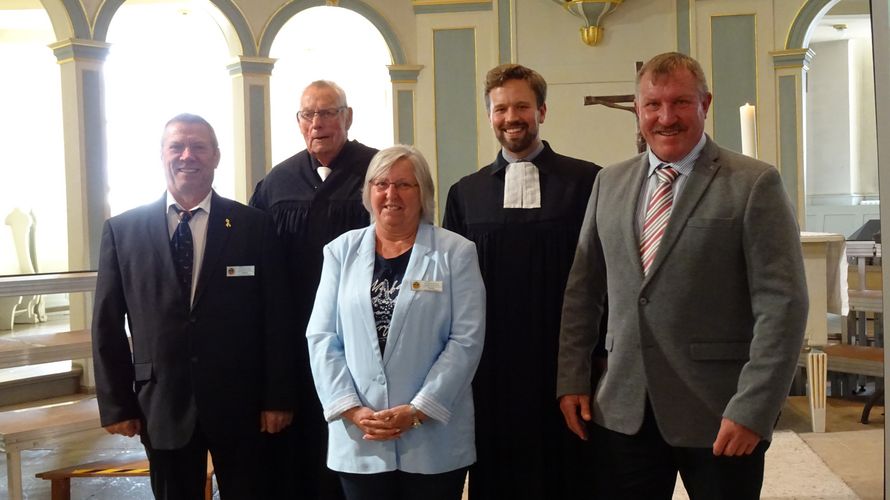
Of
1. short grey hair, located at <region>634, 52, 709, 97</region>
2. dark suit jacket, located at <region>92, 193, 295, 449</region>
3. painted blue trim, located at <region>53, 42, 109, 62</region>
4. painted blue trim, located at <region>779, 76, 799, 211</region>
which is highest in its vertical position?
painted blue trim, located at <region>53, 42, 109, 62</region>

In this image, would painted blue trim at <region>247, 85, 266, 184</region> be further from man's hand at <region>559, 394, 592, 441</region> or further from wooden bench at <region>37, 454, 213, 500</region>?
man's hand at <region>559, 394, 592, 441</region>

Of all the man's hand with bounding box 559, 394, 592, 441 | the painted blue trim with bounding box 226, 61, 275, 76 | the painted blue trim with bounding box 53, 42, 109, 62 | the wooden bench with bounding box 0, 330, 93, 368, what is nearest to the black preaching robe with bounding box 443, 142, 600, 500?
the man's hand with bounding box 559, 394, 592, 441

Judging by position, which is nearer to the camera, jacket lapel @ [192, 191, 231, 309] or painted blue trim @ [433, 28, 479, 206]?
jacket lapel @ [192, 191, 231, 309]

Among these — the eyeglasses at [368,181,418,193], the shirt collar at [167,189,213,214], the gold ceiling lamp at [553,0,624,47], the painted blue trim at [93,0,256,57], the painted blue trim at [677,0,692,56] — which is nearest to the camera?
the eyeglasses at [368,181,418,193]

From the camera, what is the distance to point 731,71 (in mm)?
7809

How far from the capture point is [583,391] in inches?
90.5

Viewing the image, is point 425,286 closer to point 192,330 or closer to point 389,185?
point 389,185

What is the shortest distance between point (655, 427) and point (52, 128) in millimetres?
10499

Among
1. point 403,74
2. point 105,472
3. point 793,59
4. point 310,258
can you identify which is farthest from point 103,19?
point 793,59

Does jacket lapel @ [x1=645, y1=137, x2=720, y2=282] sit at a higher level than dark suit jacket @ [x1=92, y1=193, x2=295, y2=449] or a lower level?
higher

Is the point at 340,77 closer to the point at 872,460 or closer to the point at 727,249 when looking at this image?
the point at 872,460

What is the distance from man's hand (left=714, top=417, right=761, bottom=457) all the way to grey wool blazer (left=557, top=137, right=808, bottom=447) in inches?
0.7

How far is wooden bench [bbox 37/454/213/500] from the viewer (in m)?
3.58

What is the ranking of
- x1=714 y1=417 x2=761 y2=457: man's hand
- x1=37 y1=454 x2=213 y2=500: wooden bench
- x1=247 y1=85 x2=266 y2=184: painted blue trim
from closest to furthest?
x1=714 y1=417 x2=761 y2=457: man's hand → x1=37 y1=454 x2=213 y2=500: wooden bench → x1=247 y1=85 x2=266 y2=184: painted blue trim
